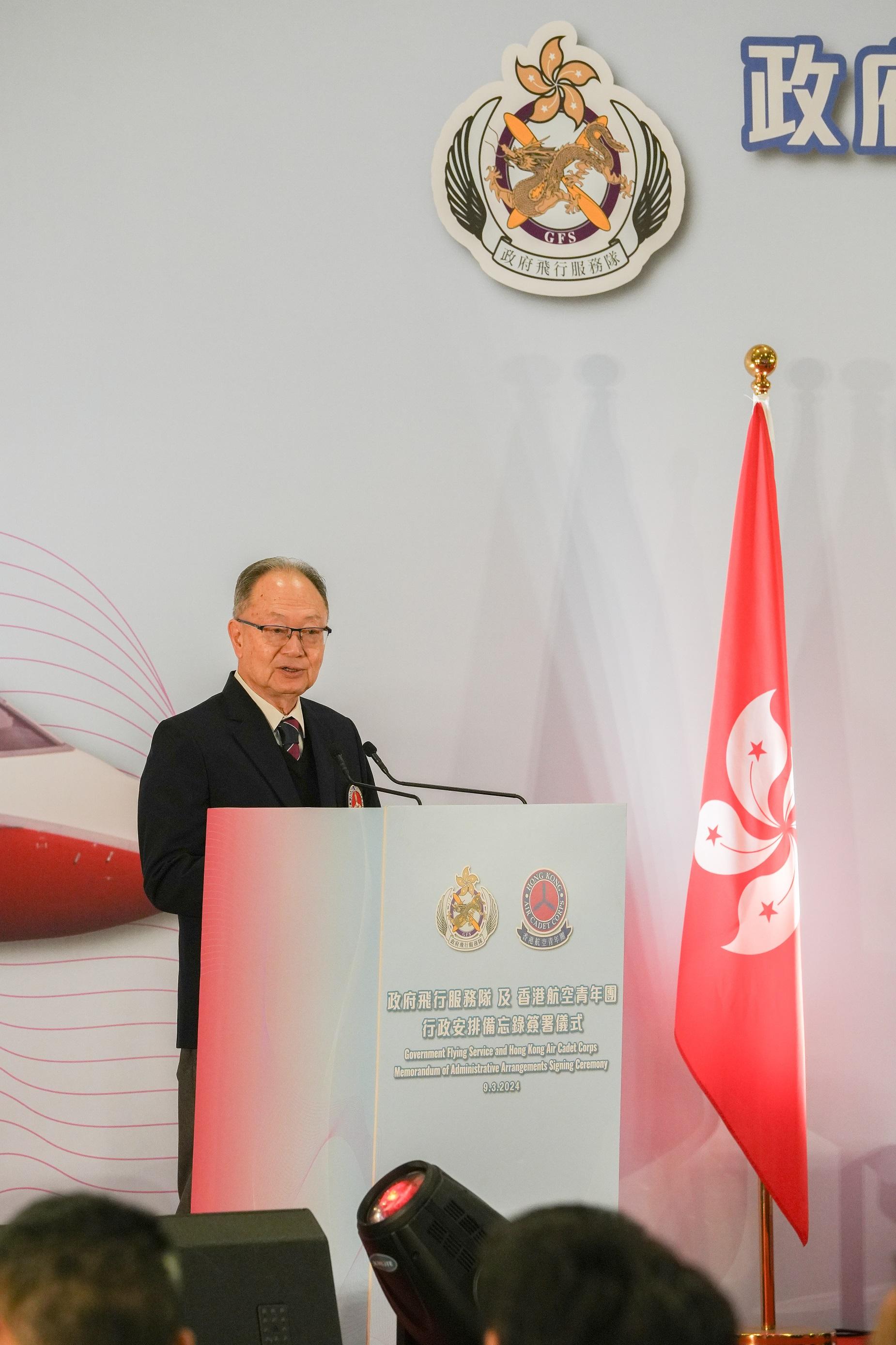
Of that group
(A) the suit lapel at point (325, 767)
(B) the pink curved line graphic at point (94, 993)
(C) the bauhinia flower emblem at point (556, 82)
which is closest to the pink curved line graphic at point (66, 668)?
(A) the suit lapel at point (325, 767)

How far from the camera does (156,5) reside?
330 centimetres

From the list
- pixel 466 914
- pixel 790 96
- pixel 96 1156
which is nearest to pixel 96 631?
pixel 96 1156

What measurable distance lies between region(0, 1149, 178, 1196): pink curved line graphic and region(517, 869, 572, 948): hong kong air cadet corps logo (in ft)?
4.88

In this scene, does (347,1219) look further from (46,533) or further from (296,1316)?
(46,533)

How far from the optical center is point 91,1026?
311 cm

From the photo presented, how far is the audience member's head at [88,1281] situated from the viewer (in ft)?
2.99

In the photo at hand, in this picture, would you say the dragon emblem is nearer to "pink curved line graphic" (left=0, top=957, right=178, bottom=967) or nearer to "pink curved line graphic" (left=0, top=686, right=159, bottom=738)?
"pink curved line graphic" (left=0, top=686, right=159, bottom=738)

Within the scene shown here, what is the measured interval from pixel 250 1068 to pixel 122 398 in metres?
1.87

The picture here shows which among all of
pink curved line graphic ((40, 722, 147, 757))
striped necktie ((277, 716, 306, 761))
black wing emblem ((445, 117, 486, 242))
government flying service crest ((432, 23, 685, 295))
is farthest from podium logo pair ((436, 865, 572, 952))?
black wing emblem ((445, 117, 486, 242))

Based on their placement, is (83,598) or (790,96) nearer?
(83,598)

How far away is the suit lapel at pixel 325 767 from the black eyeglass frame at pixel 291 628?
209 mm

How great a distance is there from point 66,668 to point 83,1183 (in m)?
1.33

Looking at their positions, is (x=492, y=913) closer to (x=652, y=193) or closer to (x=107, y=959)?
(x=107, y=959)

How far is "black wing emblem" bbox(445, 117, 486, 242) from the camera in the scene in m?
3.36
